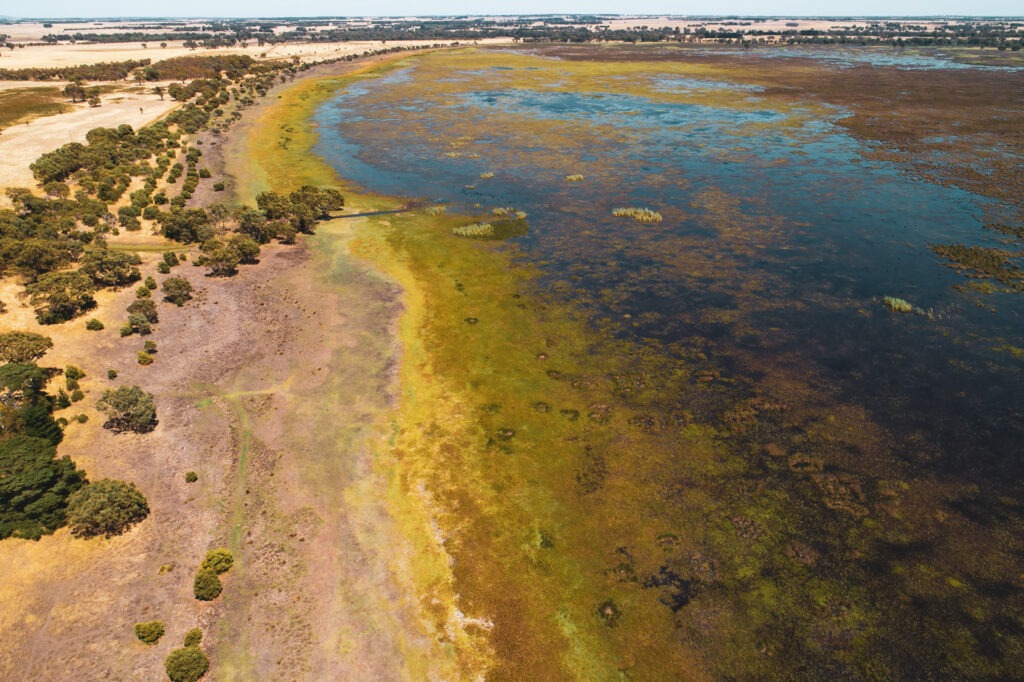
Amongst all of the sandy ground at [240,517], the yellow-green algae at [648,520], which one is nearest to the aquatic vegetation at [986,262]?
the yellow-green algae at [648,520]

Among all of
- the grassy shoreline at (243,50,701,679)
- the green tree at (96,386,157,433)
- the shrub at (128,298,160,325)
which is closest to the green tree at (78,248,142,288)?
the shrub at (128,298,160,325)

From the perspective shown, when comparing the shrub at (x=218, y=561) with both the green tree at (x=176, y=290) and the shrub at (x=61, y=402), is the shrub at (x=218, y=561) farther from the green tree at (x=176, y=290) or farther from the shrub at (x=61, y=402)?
the green tree at (x=176, y=290)

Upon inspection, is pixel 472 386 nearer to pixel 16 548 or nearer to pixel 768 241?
pixel 16 548

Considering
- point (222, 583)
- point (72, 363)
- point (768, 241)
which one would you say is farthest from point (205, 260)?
point (768, 241)

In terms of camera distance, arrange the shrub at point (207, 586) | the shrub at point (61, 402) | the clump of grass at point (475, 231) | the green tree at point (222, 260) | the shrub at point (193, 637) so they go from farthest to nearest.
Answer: the clump of grass at point (475, 231), the green tree at point (222, 260), the shrub at point (61, 402), the shrub at point (207, 586), the shrub at point (193, 637)

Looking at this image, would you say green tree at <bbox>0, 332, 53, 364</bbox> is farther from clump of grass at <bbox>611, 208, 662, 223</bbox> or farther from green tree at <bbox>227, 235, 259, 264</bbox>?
clump of grass at <bbox>611, 208, 662, 223</bbox>
